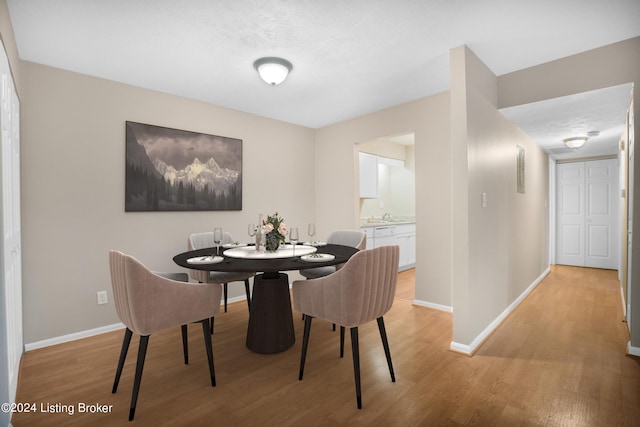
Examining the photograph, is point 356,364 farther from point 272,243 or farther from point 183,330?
point 183,330

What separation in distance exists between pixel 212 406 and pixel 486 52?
10.8ft

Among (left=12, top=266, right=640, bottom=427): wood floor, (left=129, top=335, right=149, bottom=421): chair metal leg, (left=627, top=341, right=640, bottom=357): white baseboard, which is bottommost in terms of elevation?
(left=12, top=266, right=640, bottom=427): wood floor

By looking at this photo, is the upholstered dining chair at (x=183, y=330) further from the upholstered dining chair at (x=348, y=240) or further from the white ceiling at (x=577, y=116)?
the white ceiling at (x=577, y=116)

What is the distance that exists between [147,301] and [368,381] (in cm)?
148

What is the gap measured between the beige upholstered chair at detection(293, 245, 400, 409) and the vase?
21.3 inches

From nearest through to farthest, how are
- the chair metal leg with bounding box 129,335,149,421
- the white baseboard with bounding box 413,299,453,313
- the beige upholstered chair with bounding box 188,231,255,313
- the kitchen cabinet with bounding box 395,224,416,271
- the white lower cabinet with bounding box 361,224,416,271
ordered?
the chair metal leg with bounding box 129,335,149,421 < the beige upholstered chair with bounding box 188,231,255,313 < the white baseboard with bounding box 413,299,453,313 < the white lower cabinet with bounding box 361,224,416,271 < the kitchen cabinet with bounding box 395,224,416,271

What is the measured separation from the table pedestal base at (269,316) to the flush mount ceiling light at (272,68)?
1.69m

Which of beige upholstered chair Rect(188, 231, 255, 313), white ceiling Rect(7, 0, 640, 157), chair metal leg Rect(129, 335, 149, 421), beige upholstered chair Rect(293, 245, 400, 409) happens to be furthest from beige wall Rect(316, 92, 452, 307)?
chair metal leg Rect(129, 335, 149, 421)

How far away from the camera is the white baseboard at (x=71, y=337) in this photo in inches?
108

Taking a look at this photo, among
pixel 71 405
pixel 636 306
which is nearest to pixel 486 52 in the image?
pixel 636 306

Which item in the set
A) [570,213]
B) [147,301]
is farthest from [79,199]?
[570,213]

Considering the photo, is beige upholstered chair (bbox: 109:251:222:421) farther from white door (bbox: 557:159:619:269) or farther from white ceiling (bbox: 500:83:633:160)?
white door (bbox: 557:159:619:269)

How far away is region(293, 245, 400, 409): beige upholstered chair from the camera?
1.94 metres

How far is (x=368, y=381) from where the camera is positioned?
85.0 inches
